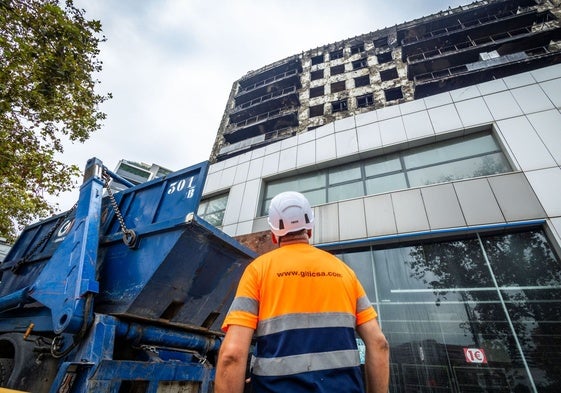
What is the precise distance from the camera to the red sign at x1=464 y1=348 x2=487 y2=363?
5179 millimetres

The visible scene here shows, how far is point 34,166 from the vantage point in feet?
27.3

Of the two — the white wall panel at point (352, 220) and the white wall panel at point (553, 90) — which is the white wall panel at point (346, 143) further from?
the white wall panel at point (553, 90)

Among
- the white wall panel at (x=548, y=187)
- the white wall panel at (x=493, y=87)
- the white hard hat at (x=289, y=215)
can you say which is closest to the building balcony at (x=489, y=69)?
the white wall panel at (x=493, y=87)

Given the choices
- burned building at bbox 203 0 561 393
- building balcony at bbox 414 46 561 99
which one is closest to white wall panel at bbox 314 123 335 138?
burned building at bbox 203 0 561 393

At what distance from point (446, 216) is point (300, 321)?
6839mm

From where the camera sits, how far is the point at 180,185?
3633 millimetres

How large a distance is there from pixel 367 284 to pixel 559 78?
8209 mm

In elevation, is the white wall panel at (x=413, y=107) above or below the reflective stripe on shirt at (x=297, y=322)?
above

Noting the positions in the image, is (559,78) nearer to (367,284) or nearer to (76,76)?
(367,284)

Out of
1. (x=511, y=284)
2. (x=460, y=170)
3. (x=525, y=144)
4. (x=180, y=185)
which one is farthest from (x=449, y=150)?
(x=180, y=185)

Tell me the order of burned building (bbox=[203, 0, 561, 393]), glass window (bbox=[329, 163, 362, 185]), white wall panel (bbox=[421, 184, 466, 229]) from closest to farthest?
burned building (bbox=[203, 0, 561, 393]) < white wall panel (bbox=[421, 184, 466, 229]) < glass window (bbox=[329, 163, 362, 185])

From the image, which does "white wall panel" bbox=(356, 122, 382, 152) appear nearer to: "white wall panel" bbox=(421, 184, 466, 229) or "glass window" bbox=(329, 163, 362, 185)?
"glass window" bbox=(329, 163, 362, 185)

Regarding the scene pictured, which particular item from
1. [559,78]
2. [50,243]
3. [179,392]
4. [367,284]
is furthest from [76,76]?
[559,78]

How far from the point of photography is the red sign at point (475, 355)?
518 cm
